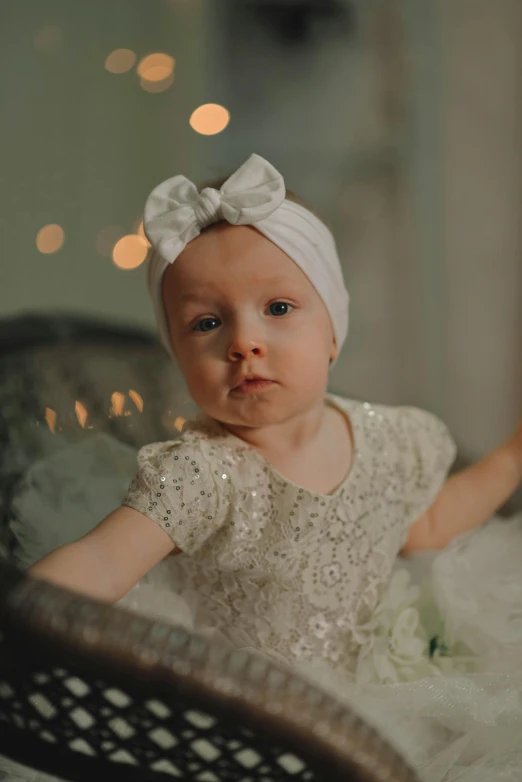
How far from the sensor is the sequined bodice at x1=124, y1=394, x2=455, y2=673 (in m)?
0.74

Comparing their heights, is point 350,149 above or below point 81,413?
above

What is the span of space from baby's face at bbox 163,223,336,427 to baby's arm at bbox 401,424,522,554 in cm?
32

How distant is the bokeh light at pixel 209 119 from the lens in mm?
1744

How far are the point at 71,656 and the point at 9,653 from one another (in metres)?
0.06

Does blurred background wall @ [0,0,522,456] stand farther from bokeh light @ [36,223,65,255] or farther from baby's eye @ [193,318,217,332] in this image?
baby's eye @ [193,318,217,332]

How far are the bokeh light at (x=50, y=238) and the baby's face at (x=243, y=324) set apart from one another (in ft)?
2.59

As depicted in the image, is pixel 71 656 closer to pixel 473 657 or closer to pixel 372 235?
pixel 473 657

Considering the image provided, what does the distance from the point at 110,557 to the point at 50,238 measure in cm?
99

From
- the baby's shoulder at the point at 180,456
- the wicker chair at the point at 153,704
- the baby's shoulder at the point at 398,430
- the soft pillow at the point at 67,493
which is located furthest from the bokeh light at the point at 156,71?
the wicker chair at the point at 153,704

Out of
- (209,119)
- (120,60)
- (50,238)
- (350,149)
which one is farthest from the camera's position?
(350,149)

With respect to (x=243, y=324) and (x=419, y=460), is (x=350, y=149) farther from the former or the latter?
(x=243, y=324)

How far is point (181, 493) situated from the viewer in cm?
73

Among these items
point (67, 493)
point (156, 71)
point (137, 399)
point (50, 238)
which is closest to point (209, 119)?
point (156, 71)

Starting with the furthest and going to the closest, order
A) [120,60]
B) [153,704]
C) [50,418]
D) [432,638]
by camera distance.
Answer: [120,60], [50,418], [432,638], [153,704]
